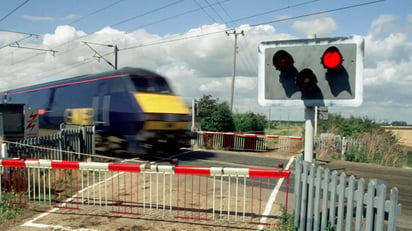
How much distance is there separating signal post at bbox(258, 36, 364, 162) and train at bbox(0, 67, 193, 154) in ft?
26.0

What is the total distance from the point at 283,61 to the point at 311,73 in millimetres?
396

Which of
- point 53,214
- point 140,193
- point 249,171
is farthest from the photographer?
point 140,193

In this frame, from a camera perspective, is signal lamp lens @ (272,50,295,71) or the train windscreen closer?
signal lamp lens @ (272,50,295,71)

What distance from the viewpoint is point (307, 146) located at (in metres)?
4.52

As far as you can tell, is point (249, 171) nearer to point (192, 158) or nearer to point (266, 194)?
point (266, 194)

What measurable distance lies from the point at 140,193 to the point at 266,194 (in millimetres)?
2951

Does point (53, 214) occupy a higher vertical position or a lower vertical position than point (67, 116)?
lower

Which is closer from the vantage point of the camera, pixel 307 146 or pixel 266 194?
pixel 307 146

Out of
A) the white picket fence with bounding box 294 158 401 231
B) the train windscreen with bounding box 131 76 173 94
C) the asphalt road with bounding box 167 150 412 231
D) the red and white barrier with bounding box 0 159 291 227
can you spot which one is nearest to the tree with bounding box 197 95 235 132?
the asphalt road with bounding box 167 150 412 231

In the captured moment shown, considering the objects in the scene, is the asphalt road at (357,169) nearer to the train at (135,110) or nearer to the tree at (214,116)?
the train at (135,110)

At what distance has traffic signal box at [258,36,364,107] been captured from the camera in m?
3.94

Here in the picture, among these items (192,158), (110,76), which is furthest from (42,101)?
(192,158)

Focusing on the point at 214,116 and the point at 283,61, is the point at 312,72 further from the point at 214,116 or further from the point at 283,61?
the point at 214,116

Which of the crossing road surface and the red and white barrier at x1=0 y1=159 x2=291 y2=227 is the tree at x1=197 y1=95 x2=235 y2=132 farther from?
the red and white barrier at x1=0 y1=159 x2=291 y2=227
